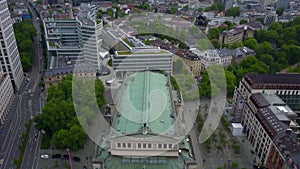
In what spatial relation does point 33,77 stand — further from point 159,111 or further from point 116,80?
point 159,111

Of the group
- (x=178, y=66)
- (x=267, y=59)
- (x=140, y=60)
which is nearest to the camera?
(x=140, y=60)

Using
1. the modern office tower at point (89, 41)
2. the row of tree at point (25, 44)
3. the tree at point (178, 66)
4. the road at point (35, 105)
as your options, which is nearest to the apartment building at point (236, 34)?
the tree at point (178, 66)

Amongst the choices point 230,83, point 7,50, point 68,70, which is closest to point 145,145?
point 68,70

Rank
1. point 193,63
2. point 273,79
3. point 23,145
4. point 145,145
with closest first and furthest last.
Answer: point 145,145, point 23,145, point 273,79, point 193,63

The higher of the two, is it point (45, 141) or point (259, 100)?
point (259, 100)

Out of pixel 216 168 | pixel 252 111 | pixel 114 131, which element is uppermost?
pixel 114 131

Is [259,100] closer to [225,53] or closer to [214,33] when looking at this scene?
[225,53]

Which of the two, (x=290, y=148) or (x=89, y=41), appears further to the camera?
(x=89, y=41)

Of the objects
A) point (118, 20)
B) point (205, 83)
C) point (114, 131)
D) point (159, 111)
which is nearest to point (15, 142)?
point (114, 131)
